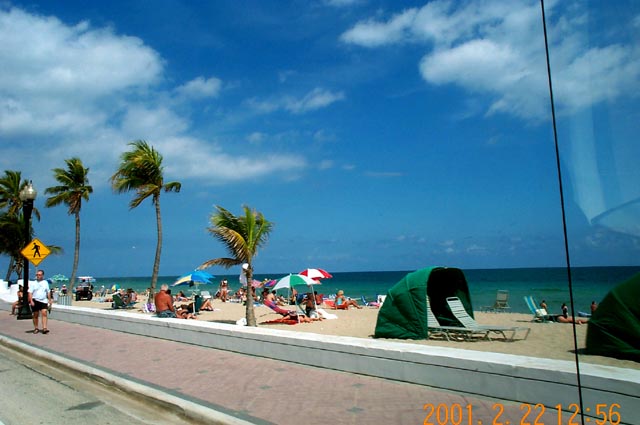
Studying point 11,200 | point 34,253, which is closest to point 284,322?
point 34,253

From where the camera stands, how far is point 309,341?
25.9 ft

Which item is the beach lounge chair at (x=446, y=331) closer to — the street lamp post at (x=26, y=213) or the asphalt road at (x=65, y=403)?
the asphalt road at (x=65, y=403)

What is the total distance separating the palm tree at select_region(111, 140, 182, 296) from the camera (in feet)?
74.5

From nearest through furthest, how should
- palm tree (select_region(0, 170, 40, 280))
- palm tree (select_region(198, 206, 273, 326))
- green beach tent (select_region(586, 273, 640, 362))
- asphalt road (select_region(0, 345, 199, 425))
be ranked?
asphalt road (select_region(0, 345, 199, 425))
green beach tent (select_region(586, 273, 640, 362))
palm tree (select_region(198, 206, 273, 326))
palm tree (select_region(0, 170, 40, 280))

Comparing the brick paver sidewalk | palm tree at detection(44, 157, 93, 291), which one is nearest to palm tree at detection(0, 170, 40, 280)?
palm tree at detection(44, 157, 93, 291)

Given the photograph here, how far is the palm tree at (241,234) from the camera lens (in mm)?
14297

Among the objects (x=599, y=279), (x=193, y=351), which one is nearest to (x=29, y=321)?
(x=193, y=351)

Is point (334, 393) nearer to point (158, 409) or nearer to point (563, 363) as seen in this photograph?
point (158, 409)

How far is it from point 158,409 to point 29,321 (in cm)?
1430

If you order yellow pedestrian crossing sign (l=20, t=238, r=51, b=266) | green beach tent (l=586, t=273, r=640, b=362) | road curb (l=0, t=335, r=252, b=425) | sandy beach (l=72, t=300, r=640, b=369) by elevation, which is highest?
yellow pedestrian crossing sign (l=20, t=238, r=51, b=266)
